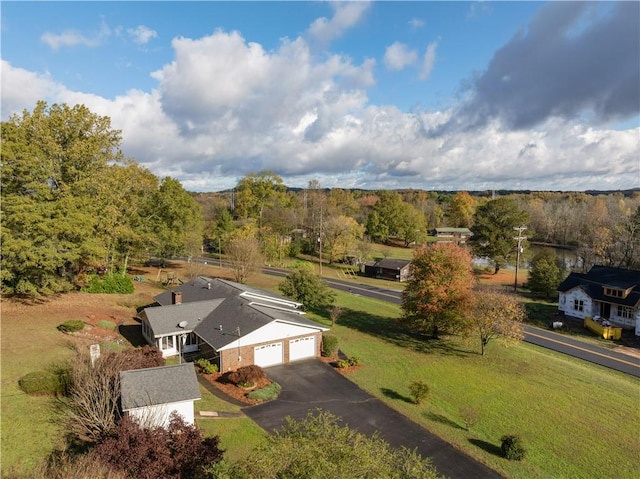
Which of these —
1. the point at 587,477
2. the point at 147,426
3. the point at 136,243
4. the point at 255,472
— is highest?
the point at 136,243

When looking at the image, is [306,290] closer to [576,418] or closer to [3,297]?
[576,418]

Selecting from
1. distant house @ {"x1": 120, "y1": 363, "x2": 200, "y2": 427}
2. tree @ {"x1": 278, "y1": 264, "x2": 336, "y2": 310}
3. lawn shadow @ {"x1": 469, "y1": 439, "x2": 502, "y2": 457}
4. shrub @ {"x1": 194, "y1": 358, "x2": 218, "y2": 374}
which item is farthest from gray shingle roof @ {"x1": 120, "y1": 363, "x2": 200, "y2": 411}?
tree @ {"x1": 278, "y1": 264, "x2": 336, "y2": 310}

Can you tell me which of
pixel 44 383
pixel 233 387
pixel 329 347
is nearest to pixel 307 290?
pixel 329 347

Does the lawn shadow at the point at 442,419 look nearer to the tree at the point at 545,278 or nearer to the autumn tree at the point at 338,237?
the tree at the point at 545,278

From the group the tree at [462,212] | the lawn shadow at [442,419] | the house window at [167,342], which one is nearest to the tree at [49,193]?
the house window at [167,342]

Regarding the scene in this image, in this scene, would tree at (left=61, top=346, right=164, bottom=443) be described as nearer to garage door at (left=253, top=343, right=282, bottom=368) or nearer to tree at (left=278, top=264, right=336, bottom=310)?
garage door at (left=253, top=343, right=282, bottom=368)

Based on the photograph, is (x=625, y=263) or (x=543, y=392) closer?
(x=543, y=392)

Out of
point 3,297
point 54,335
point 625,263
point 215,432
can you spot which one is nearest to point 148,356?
point 215,432
